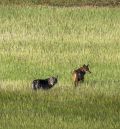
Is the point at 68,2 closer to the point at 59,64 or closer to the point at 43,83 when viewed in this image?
the point at 59,64

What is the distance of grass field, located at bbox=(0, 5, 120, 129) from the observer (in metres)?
13.2

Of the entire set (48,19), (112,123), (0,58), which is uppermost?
(48,19)

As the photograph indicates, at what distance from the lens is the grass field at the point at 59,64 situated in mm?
13227

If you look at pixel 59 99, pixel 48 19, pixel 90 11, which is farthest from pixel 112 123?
pixel 90 11

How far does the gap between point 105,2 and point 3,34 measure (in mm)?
17748

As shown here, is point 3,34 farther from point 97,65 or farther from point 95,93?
point 95,93

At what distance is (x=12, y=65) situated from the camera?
70.2 feet

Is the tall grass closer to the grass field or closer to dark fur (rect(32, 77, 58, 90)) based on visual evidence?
the grass field

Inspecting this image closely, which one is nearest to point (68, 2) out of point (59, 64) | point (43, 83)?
point (59, 64)

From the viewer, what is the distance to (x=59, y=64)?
21.5 metres

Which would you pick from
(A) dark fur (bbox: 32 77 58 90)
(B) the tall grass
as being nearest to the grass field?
(A) dark fur (bbox: 32 77 58 90)

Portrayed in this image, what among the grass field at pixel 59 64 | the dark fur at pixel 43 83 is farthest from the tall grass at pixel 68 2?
the dark fur at pixel 43 83

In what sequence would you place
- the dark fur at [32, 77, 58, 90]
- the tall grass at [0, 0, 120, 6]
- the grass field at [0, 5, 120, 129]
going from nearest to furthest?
the grass field at [0, 5, 120, 129], the dark fur at [32, 77, 58, 90], the tall grass at [0, 0, 120, 6]

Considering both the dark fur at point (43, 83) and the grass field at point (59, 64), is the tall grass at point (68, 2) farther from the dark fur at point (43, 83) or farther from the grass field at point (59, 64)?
the dark fur at point (43, 83)
